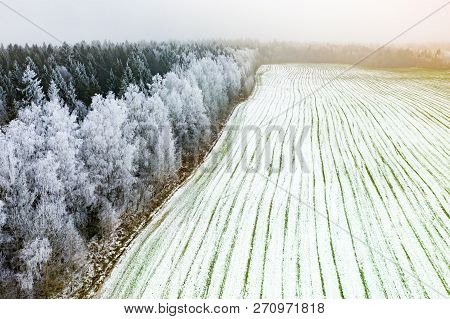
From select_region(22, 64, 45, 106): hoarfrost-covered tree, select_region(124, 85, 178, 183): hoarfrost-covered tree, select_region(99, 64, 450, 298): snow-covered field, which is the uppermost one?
select_region(22, 64, 45, 106): hoarfrost-covered tree

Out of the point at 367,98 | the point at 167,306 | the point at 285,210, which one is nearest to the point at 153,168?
the point at 285,210

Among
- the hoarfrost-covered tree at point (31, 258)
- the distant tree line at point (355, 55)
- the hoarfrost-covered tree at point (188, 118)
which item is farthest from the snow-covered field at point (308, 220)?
the distant tree line at point (355, 55)

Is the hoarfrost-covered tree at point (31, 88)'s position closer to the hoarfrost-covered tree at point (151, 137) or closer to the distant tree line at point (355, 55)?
the hoarfrost-covered tree at point (151, 137)

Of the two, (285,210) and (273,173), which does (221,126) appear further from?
(285,210)

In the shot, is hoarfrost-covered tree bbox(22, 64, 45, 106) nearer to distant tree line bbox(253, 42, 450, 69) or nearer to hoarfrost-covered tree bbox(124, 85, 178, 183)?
hoarfrost-covered tree bbox(124, 85, 178, 183)

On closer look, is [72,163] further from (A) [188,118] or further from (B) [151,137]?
(A) [188,118]

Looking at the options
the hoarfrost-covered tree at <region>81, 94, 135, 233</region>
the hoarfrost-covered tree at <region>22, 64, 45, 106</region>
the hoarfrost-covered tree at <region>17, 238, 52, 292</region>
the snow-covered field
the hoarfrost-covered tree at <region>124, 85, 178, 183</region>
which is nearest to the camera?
the hoarfrost-covered tree at <region>17, 238, 52, 292</region>

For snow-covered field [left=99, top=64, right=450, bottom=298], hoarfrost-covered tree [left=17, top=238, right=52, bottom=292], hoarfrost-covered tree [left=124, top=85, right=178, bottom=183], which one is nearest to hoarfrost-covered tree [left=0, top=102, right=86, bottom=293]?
hoarfrost-covered tree [left=17, top=238, right=52, bottom=292]
